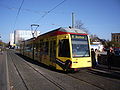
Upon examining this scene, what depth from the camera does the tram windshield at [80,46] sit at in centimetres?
1096

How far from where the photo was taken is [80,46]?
11.2 metres

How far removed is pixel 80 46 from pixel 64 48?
117cm

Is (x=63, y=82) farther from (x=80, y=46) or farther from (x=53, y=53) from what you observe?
(x=53, y=53)

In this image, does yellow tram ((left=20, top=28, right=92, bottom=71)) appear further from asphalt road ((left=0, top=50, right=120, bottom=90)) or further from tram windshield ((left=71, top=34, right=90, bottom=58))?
asphalt road ((left=0, top=50, right=120, bottom=90))

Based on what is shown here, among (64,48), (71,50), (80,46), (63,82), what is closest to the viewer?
(63,82)

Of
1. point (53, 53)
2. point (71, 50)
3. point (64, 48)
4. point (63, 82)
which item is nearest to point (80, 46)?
point (71, 50)

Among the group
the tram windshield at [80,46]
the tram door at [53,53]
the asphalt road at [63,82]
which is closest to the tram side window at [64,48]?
the tram windshield at [80,46]

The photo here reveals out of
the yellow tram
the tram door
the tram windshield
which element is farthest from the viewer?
the tram door

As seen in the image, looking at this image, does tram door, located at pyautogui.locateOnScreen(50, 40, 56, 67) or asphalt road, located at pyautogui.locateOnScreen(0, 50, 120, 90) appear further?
tram door, located at pyautogui.locateOnScreen(50, 40, 56, 67)

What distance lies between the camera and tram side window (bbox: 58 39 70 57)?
11023mm

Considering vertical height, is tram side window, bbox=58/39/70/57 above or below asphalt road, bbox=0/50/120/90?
above

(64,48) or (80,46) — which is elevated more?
(80,46)

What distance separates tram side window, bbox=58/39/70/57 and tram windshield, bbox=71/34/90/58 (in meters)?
0.43

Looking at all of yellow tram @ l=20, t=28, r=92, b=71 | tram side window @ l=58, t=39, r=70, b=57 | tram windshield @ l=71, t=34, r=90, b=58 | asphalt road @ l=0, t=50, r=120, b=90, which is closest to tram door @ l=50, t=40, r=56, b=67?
yellow tram @ l=20, t=28, r=92, b=71
